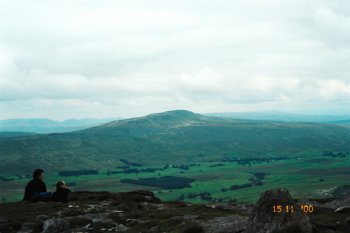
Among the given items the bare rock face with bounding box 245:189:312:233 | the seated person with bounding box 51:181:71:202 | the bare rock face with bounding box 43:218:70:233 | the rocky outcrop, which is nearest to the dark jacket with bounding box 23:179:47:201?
the rocky outcrop

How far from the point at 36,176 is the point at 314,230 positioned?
34.7m

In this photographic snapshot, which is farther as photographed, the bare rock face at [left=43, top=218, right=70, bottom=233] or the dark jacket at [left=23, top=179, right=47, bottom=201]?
the dark jacket at [left=23, top=179, right=47, bottom=201]

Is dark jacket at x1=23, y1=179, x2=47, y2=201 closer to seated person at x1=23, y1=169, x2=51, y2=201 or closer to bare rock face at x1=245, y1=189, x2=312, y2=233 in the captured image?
seated person at x1=23, y1=169, x2=51, y2=201

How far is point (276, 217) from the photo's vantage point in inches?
779

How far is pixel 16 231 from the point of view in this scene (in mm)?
32000

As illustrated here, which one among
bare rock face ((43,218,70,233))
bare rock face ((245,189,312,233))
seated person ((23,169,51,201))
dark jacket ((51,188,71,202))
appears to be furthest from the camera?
dark jacket ((51,188,71,202))

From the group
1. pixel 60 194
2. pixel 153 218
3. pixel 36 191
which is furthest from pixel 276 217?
pixel 36 191

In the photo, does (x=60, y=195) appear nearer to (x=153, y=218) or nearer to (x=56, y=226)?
(x=56, y=226)

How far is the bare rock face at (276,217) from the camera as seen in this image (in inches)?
742

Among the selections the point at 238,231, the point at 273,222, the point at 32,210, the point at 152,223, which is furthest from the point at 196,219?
the point at 32,210

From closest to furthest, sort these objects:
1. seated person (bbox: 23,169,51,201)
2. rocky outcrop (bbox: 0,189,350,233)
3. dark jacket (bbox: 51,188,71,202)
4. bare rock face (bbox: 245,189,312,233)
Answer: bare rock face (bbox: 245,189,312,233), rocky outcrop (bbox: 0,189,350,233), seated person (bbox: 23,169,51,201), dark jacket (bbox: 51,188,71,202)

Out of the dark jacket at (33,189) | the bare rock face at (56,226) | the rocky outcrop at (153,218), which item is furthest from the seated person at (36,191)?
the bare rock face at (56,226)

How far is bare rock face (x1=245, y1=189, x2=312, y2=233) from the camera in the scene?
18844mm

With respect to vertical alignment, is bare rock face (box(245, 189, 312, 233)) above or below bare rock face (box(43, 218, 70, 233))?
above
